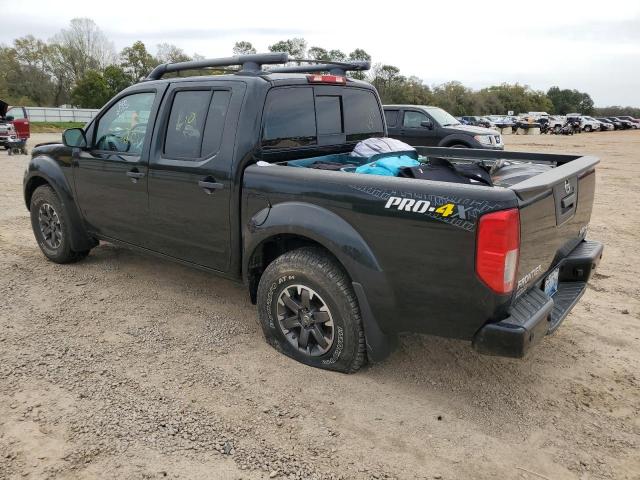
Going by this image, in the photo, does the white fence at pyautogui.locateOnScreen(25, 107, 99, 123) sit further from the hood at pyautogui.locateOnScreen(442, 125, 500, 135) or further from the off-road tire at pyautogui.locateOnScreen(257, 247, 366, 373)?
the off-road tire at pyautogui.locateOnScreen(257, 247, 366, 373)

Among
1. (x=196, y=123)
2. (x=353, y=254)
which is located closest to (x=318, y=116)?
(x=196, y=123)

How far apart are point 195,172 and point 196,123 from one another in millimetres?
391

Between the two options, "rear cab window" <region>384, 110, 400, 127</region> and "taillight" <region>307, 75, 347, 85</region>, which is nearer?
"taillight" <region>307, 75, 347, 85</region>

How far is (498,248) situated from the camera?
254 centimetres

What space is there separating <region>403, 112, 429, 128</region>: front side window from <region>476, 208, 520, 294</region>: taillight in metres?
10.8

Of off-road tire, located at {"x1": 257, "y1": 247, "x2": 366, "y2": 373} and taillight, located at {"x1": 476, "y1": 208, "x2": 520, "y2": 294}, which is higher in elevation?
taillight, located at {"x1": 476, "y1": 208, "x2": 520, "y2": 294}

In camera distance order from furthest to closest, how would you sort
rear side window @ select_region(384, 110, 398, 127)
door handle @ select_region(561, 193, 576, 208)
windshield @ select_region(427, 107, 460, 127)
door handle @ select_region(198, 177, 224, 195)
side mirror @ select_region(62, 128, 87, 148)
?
1. rear side window @ select_region(384, 110, 398, 127)
2. windshield @ select_region(427, 107, 460, 127)
3. side mirror @ select_region(62, 128, 87, 148)
4. door handle @ select_region(198, 177, 224, 195)
5. door handle @ select_region(561, 193, 576, 208)

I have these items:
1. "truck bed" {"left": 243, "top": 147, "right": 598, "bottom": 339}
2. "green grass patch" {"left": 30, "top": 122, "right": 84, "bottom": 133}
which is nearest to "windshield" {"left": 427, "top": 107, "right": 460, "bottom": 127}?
"truck bed" {"left": 243, "top": 147, "right": 598, "bottom": 339}

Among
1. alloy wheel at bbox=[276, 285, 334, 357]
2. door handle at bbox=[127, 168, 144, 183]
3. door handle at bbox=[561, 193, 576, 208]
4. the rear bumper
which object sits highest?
door handle at bbox=[127, 168, 144, 183]

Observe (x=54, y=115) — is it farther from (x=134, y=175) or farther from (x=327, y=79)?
(x=327, y=79)

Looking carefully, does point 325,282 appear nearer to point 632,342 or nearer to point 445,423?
point 445,423

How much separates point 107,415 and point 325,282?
1.44 meters

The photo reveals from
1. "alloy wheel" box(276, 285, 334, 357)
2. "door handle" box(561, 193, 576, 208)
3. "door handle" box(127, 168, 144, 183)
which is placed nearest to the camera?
"door handle" box(561, 193, 576, 208)

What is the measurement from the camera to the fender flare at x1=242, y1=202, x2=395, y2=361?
2.97 meters
